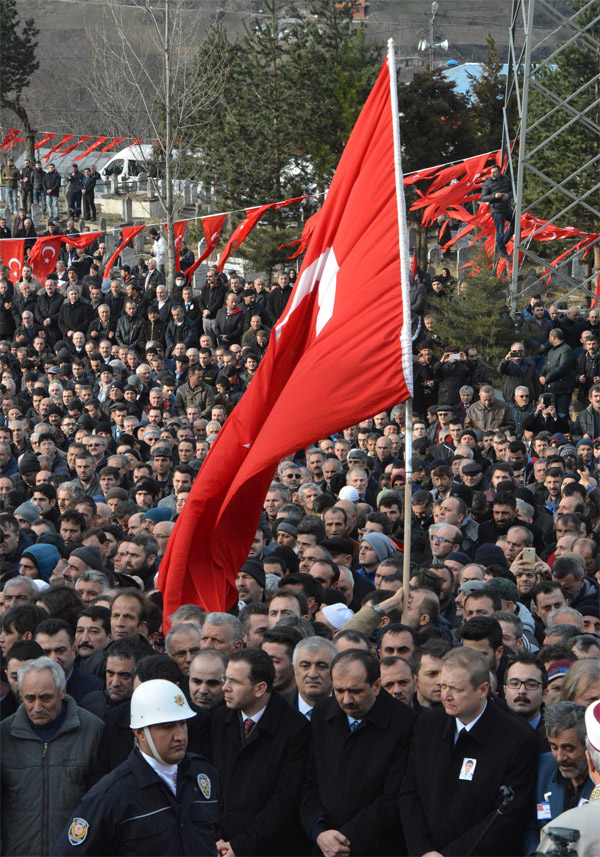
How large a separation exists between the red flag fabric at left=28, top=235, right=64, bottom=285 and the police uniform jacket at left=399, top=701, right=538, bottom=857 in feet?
57.0

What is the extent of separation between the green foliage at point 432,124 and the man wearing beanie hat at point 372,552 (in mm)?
18343

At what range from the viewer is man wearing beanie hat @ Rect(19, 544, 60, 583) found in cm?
896

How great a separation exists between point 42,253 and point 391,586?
48.4 ft

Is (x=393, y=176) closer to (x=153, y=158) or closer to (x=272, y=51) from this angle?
(x=272, y=51)

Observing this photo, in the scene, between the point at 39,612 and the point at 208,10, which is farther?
the point at 208,10

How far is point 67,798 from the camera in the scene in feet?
17.9

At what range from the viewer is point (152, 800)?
16.1 ft

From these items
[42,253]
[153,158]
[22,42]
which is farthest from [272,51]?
[22,42]

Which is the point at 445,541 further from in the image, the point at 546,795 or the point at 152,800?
the point at 152,800

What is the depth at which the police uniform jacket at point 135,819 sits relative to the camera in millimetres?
4836

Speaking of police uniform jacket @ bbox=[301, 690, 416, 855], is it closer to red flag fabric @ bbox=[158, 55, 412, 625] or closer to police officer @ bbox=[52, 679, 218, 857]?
police officer @ bbox=[52, 679, 218, 857]

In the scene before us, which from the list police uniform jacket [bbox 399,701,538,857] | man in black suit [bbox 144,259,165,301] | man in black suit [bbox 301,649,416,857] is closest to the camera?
police uniform jacket [bbox 399,701,538,857]

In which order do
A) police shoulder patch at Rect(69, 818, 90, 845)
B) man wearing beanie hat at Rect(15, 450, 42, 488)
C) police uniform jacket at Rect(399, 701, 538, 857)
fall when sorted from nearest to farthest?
police shoulder patch at Rect(69, 818, 90, 845) < police uniform jacket at Rect(399, 701, 538, 857) < man wearing beanie hat at Rect(15, 450, 42, 488)

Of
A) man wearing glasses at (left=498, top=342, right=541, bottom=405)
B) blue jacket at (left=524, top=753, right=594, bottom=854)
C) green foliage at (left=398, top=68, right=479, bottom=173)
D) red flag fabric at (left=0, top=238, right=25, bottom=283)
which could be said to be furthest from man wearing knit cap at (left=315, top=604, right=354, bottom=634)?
green foliage at (left=398, top=68, right=479, bottom=173)
